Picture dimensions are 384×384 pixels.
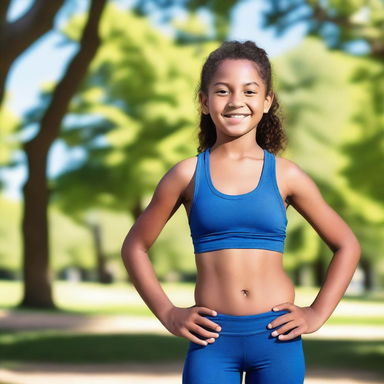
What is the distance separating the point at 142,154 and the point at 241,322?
88.3 ft

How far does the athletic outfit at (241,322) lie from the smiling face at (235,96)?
0.24 meters

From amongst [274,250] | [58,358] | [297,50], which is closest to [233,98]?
[274,250]

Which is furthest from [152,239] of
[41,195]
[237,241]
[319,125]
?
[319,125]

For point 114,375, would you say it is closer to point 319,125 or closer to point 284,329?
point 284,329

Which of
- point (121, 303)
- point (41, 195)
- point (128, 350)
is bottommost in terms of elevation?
point (128, 350)

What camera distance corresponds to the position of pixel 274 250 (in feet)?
10.4

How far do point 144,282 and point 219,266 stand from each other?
303mm

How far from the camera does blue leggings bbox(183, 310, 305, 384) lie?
312 cm

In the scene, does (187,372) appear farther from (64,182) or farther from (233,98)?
(64,182)

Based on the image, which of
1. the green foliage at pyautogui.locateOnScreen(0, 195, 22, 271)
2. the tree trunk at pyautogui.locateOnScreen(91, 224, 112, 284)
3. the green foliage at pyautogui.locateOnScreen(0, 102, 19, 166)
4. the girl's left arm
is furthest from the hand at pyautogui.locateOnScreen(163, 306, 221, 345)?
the green foliage at pyautogui.locateOnScreen(0, 195, 22, 271)

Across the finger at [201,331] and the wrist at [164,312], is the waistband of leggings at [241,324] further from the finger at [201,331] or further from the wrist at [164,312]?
the wrist at [164,312]

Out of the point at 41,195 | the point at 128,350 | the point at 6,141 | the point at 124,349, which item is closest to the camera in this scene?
the point at 128,350

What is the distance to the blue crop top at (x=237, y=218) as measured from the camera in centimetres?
313

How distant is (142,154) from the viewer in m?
29.9
